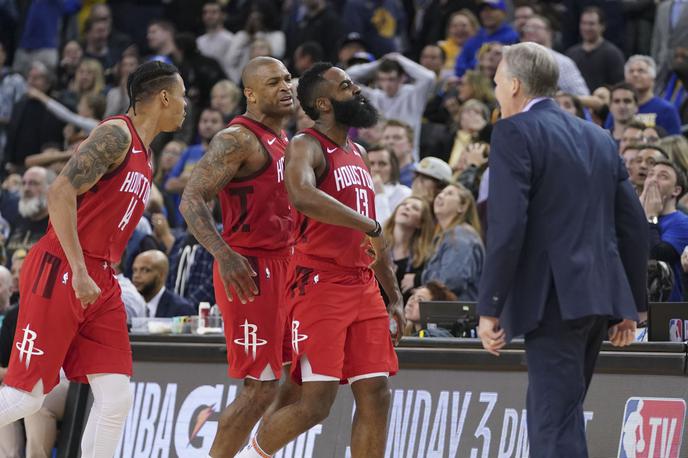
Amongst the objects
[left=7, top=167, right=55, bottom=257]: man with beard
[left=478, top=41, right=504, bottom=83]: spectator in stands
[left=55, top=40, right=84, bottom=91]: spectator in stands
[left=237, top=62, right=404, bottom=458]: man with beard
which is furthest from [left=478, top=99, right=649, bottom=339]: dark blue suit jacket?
[left=55, top=40, right=84, bottom=91]: spectator in stands

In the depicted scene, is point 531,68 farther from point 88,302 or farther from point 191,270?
point 191,270

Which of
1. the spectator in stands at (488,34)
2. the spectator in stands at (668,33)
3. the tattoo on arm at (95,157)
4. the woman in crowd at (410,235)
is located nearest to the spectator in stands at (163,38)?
the spectator in stands at (488,34)

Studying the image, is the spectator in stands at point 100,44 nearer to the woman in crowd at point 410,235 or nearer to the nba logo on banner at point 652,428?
the woman in crowd at point 410,235

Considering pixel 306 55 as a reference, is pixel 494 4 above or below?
above

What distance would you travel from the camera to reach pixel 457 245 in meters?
9.23

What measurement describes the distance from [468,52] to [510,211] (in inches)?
353

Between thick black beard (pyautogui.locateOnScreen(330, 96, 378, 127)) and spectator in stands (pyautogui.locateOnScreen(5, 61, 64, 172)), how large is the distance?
9.45 metres

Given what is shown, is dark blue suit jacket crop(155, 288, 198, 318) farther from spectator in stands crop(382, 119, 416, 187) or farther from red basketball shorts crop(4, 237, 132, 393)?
red basketball shorts crop(4, 237, 132, 393)

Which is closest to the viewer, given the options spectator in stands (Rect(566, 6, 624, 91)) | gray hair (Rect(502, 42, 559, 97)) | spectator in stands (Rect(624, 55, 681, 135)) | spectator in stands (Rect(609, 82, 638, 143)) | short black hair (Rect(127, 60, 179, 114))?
gray hair (Rect(502, 42, 559, 97))

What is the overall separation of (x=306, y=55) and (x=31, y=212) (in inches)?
154

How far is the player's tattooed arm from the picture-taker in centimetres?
608

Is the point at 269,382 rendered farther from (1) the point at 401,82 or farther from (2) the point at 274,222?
(1) the point at 401,82

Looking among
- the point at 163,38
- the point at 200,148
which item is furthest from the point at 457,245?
the point at 163,38

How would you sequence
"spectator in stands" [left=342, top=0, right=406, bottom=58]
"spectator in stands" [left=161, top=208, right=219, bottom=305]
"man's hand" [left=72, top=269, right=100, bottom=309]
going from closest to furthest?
"man's hand" [left=72, top=269, right=100, bottom=309] → "spectator in stands" [left=161, top=208, right=219, bottom=305] → "spectator in stands" [left=342, top=0, right=406, bottom=58]
